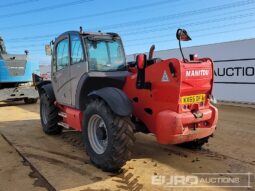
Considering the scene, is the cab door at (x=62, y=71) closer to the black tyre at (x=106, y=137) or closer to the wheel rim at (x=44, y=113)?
the wheel rim at (x=44, y=113)

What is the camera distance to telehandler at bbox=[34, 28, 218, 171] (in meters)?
5.30

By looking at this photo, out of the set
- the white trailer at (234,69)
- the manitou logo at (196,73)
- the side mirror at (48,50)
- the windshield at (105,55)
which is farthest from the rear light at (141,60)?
the white trailer at (234,69)

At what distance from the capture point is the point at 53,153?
6.79 metres

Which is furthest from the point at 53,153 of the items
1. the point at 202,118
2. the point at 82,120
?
the point at 202,118

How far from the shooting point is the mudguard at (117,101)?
5363 millimetres

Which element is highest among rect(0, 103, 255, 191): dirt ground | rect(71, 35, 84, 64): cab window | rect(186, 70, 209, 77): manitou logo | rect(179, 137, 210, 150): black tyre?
rect(71, 35, 84, 64): cab window

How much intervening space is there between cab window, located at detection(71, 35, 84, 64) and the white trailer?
26.5ft

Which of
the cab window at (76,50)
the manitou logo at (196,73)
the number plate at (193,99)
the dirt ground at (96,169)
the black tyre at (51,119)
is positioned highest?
the cab window at (76,50)

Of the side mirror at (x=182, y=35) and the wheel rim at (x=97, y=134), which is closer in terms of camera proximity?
the side mirror at (x=182, y=35)

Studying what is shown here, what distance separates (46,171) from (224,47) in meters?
10.4

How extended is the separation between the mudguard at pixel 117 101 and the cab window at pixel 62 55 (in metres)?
1.94

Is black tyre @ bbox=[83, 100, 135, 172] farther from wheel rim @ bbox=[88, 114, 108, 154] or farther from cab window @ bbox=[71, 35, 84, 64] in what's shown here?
cab window @ bbox=[71, 35, 84, 64]

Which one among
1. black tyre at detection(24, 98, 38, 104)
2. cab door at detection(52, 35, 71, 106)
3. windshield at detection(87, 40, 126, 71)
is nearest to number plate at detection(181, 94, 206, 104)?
windshield at detection(87, 40, 126, 71)

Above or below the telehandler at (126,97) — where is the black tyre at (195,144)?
below
